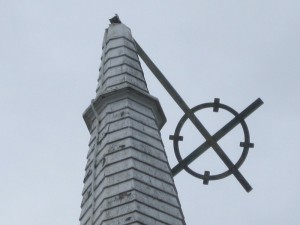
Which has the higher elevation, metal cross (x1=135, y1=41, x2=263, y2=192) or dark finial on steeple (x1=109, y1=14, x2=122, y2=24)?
dark finial on steeple (x1=109, y1=14, x2=122, y2=24)

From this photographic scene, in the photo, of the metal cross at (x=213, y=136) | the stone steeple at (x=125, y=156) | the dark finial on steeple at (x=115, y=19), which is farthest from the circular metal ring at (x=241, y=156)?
the dark finial on steeple at (x=115, y=19)

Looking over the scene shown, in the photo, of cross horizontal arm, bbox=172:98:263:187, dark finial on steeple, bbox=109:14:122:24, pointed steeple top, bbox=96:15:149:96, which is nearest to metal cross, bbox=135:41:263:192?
cross horizontal arm, bbox=172:98:263:187

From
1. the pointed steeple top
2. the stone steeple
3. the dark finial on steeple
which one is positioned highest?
the dark finial on steeple

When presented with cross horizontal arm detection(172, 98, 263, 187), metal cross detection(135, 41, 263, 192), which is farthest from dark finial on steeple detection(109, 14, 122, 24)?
cross horizontal arm detection(172, 98, 263, 187)

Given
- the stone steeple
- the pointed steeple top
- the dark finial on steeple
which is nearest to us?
the stone steeple

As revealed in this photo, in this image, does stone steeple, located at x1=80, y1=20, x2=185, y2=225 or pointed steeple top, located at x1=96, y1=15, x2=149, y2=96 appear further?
pointed steeple top, located at x1=96, y1=15, x2=149, y2=96

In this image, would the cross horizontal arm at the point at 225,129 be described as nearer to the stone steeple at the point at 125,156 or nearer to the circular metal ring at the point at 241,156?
the circular metal ring at the point at 241,156

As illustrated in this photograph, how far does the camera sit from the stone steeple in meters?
10.7

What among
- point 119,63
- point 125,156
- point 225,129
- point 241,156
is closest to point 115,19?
point 119,63

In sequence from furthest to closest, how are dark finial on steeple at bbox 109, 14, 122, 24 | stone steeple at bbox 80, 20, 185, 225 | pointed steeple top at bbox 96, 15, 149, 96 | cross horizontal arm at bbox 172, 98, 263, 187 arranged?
dark finial on steeple at bbox 109, 14, 122, 24 < cross horizontal arm at bbox 172, 98, 263, 187 < pointed steeple top at bbox 96, 15, 149, 96 < stone steeple at bbox 80, 20, 185, 225

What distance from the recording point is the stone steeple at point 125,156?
35.0 ft

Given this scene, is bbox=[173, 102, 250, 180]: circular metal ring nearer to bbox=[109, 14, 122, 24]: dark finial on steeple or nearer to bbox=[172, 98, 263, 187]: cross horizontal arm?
bbox=[172, 98, 263, 187]: cross horizontal arm

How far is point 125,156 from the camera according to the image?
38.3ft

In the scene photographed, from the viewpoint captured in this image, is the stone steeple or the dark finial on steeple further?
the dark finial on steeple
